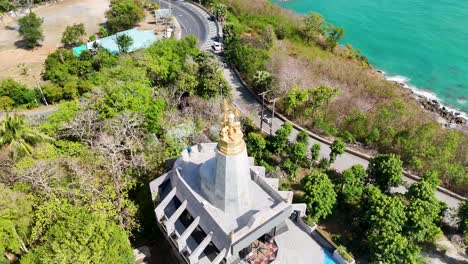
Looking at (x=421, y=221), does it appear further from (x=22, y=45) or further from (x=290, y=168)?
(x=22, y=45)

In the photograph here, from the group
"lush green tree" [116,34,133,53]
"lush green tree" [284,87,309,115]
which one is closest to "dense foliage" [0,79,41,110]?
"lush green tree" [116,34,133,53]

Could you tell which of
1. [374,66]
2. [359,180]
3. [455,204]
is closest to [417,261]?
[359,180]

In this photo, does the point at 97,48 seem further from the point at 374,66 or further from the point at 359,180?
the point at 374,66

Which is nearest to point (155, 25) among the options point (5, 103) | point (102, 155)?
point (5, 103)

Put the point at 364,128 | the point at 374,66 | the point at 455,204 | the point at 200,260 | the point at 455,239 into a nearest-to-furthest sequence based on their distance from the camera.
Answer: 1. the point at 200,260
2. the point at 455,239
3. the point at 455,204
4. the point at 364,128
5. the point at 374,66

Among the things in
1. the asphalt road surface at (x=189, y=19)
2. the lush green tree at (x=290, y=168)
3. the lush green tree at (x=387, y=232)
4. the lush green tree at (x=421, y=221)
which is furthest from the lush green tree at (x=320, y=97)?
the asphalt road surface at (x=189, y=19)

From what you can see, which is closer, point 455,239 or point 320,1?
point 455,239
